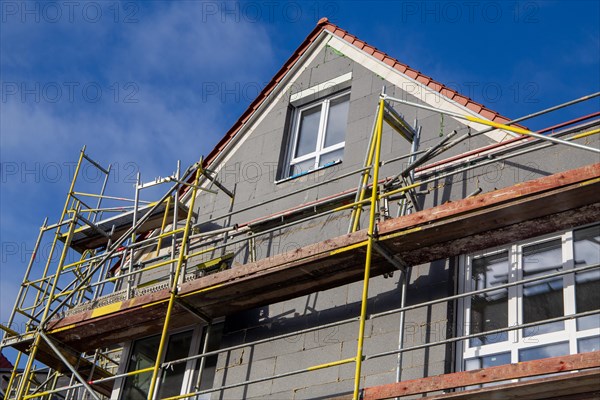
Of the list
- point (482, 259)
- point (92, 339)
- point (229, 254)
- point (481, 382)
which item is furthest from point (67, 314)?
point (481, 382)

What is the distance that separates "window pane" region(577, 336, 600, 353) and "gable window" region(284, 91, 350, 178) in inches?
188

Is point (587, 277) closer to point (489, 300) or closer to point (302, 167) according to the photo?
point (489, 300)

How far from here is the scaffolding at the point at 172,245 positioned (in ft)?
34.4

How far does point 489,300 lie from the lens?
32.8ft

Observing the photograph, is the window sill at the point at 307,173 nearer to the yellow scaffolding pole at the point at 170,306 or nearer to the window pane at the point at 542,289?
the yellow scaffolding pole at the point at 170,306

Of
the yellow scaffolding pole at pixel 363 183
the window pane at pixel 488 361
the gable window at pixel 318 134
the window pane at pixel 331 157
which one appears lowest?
the window pane at pixel 488 361

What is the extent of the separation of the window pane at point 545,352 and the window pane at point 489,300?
31 cm

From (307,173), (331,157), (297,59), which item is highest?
(297,59)

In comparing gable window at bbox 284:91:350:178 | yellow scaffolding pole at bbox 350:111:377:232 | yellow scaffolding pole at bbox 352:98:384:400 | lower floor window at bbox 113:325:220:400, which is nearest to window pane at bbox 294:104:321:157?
gable window at bbox 284:91:350:178

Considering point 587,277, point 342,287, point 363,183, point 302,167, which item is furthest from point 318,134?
point 587,277

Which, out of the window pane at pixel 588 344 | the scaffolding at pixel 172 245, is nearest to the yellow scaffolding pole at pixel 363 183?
the scaffolding at pixel 172 245

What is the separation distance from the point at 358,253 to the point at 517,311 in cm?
175

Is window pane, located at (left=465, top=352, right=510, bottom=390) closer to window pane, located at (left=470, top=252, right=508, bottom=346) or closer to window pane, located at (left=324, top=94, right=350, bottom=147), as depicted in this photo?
window pane, located at (left=470, top=252, right=508, bottom=346)

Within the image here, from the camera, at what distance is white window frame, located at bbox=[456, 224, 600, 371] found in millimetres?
9242
